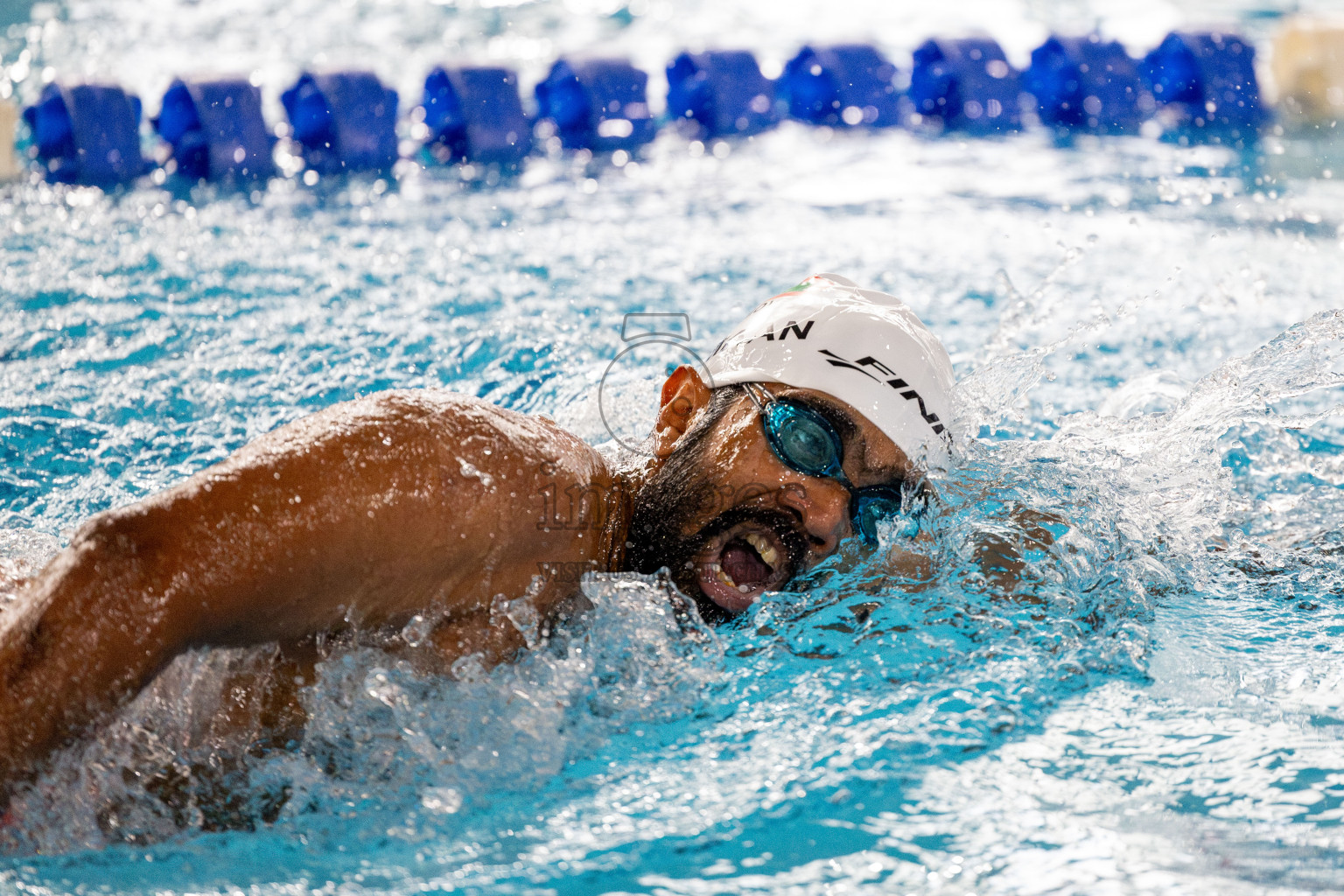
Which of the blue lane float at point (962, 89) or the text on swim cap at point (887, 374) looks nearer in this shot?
the text on swim cap at point (887, 374)

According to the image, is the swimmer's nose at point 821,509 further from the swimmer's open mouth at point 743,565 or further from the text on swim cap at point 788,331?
the text on swim cap at point 788,331

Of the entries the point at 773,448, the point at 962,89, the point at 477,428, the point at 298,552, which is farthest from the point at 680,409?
the point at 962,89

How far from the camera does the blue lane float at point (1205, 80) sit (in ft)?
24.2

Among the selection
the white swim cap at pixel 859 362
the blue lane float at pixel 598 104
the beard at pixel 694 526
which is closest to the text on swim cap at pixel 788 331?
the white swim cap at pixel 859 362

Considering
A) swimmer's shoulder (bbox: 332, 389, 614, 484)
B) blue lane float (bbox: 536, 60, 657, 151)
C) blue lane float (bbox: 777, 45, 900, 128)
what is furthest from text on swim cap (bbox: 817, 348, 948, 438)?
blue lane float (bbox: 777, 45, 900, 128)

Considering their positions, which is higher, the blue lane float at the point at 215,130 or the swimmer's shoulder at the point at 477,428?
the blue lane float at the point at 215,130

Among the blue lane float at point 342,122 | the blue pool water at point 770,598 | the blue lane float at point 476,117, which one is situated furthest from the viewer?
the blue lane float at point 476,117

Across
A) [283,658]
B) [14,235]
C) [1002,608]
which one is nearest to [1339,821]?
[1002,608]

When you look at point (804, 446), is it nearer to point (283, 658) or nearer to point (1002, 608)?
point (1002, 608)

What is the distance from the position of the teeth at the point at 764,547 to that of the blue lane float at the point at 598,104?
5.11 meters

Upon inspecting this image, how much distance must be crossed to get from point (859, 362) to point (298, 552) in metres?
1.12

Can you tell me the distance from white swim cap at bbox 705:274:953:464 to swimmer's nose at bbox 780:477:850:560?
6.5 inches

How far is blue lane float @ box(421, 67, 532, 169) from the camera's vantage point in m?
6.64

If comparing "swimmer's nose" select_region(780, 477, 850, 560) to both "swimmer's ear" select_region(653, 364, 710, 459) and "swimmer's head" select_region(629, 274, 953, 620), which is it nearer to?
"swimmer's head" select_region(629, 274, 953, 620)
